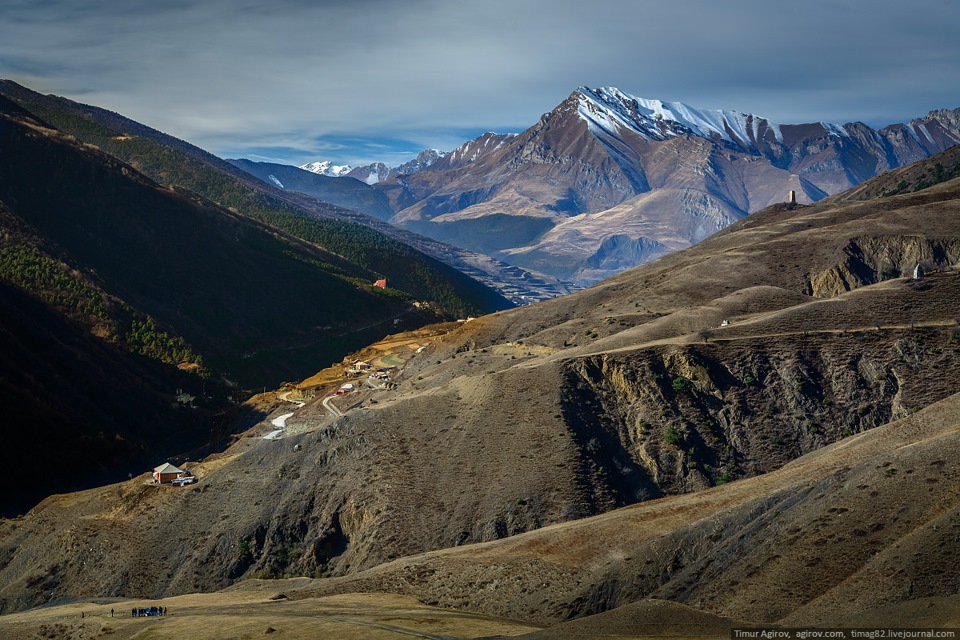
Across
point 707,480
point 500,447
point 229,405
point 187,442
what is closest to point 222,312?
point 229,405

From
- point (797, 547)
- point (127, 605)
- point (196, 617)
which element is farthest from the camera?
point (127, 605)

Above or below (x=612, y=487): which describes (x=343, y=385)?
below

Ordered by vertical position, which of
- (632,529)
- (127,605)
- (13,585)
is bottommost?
(13,585)

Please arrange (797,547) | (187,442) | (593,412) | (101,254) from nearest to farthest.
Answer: (797,547) < (593,412) < (187,442) < (101,254)

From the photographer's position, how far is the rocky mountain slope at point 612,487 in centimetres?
3991

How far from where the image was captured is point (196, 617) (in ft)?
148

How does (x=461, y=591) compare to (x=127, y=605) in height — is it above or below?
above

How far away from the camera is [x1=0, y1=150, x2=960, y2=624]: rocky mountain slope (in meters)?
39.9

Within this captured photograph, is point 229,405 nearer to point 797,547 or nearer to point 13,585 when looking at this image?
point 13,585

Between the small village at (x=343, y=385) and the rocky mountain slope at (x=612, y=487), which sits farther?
the small village at (x=343, y=385)

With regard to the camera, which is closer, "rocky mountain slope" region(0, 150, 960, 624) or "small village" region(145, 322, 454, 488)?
A: "rocky mountain slope" region(0, 150, 960, 624)

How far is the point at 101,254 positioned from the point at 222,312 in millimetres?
27309

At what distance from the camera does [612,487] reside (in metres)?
64.7

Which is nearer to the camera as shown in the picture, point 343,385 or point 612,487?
point 612,487
